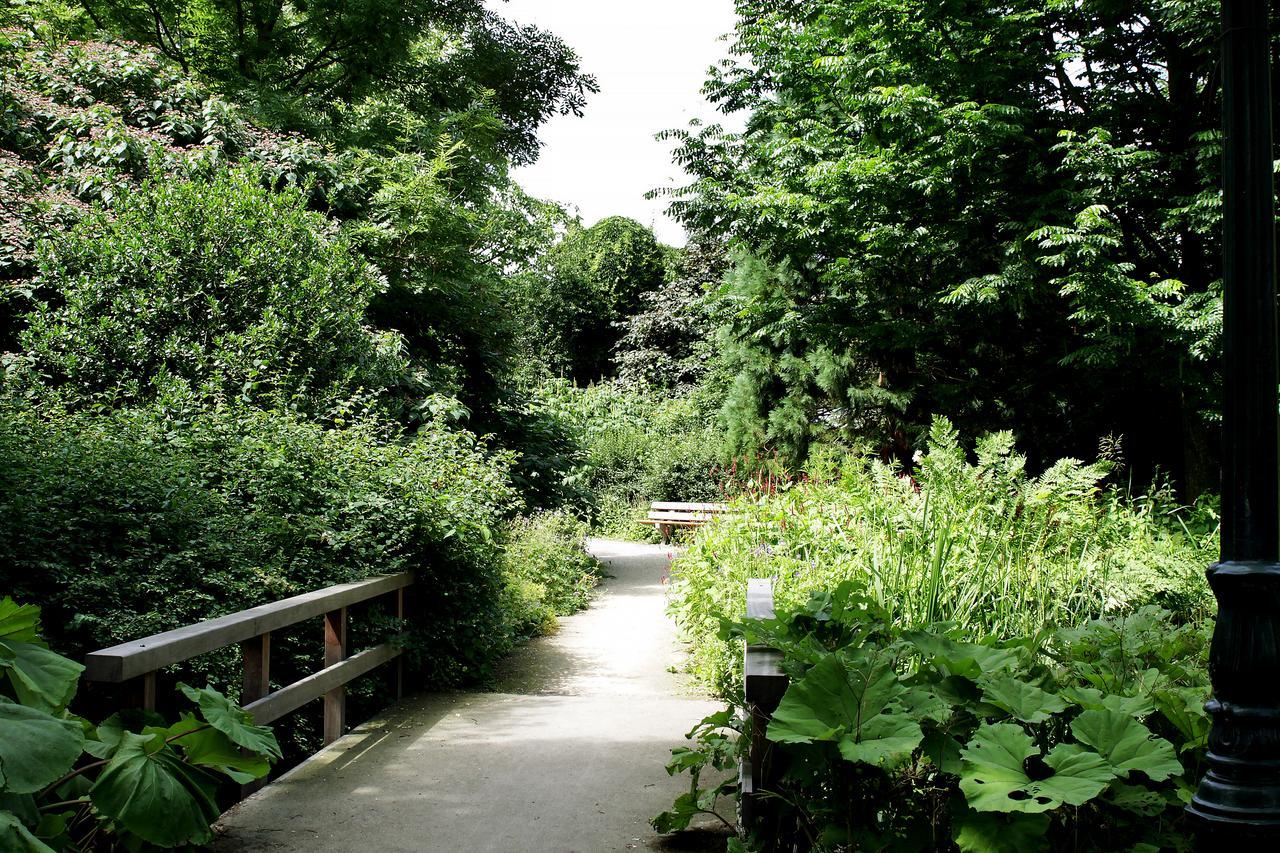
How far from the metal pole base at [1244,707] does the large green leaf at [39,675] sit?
285 centimetres

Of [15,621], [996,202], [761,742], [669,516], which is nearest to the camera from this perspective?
[15,621]

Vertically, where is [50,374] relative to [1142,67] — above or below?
below

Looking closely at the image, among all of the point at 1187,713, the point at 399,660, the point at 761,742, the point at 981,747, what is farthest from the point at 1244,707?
the point at 399,660

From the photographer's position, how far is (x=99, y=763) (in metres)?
2.50

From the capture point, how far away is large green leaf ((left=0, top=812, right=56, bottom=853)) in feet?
6.24

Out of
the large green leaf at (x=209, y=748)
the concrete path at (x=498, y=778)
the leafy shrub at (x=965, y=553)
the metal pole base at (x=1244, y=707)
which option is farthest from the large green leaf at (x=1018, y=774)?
the large green leaf at (x=209, y=748)

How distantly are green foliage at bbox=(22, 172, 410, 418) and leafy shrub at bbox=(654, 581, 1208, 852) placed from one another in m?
5.81

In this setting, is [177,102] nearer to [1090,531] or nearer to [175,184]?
[175,184]

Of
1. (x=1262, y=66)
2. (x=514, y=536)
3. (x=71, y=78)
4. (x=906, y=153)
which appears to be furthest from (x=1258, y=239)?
(x=71, y=78)

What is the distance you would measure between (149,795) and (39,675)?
44 centimetres

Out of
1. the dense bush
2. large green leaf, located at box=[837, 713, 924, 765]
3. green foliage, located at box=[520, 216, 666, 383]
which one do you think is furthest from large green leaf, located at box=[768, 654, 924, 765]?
green foliage, located at box=[520, 216, 666, 383]

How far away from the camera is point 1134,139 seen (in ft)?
36.5

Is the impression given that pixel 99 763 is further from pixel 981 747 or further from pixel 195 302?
pixel 195 302

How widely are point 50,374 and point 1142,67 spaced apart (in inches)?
499
